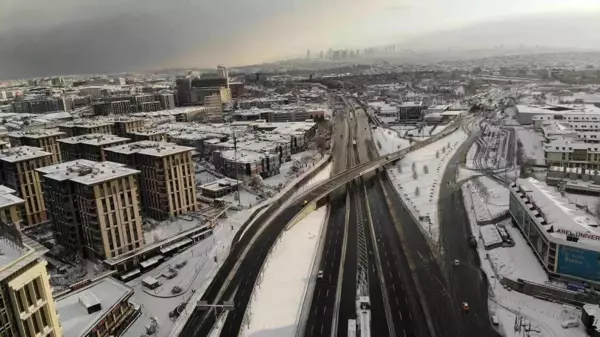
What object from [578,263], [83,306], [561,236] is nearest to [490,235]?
[561,236]

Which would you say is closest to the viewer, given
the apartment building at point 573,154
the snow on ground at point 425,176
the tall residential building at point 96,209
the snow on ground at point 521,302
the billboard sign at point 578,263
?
the snow on ground at point 521,302

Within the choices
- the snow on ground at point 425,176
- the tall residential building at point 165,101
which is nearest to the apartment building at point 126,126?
the snow on ground at point 425,176

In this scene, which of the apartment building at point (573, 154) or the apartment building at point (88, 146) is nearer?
the apartment building at point (88, 146)

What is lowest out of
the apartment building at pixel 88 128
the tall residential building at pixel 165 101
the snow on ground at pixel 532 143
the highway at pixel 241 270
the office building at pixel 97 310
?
the highway at pixel 241 270

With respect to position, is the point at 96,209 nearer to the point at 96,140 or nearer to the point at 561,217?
the point at 96,140

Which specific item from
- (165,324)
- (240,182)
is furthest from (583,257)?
(240,182)

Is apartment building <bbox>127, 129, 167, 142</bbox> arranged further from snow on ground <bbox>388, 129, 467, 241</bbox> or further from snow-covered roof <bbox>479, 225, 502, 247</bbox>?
snow-covered roof <bbox>479, 225, 502, 247</bbox>

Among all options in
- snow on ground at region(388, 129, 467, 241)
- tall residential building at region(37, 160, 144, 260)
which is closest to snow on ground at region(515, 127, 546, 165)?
snow on ground at region(388, 129, 467, 241)

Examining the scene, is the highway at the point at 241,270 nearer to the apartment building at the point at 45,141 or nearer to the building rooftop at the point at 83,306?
the building rooftop at the point at 83,306
